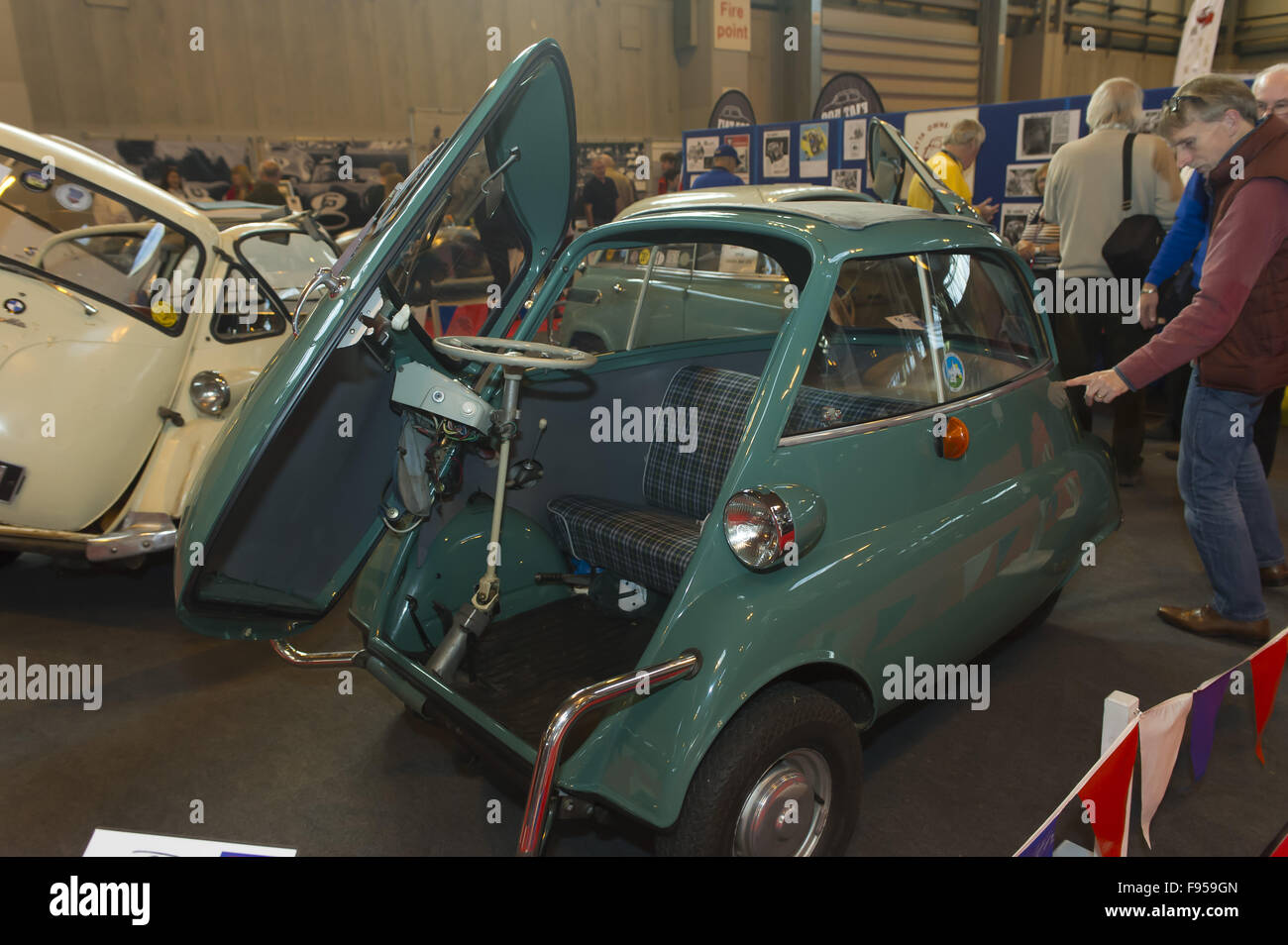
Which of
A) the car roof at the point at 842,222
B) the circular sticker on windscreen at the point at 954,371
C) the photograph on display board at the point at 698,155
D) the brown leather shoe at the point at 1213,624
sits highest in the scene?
the photograph on display board at the point at 698,155

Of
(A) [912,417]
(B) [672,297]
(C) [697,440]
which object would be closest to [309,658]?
(C) [697,440]

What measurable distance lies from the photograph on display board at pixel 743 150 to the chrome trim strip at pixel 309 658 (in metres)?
8.77

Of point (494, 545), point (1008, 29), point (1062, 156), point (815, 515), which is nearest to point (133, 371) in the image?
point (494, 545)

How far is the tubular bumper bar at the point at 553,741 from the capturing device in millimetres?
1734

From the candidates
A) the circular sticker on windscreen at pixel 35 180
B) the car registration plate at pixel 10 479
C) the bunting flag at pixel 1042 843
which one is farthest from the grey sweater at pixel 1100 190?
the car registration plate at pixel 10 479

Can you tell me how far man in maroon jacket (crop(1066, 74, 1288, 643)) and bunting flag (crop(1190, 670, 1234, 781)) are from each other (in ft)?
3.10

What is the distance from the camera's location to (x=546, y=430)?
9.85ft

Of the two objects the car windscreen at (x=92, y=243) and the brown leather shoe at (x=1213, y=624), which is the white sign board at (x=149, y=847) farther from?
the brown leather shoe at (x=1213, y=624)

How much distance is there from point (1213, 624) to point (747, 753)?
241cm

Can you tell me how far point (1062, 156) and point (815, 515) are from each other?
12.8 ft

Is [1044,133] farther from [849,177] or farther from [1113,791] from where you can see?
[1113,791]

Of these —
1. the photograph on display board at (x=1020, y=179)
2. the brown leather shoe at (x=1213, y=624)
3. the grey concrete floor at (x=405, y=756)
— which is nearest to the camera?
the grey concrete floor at (x=405, y=756)

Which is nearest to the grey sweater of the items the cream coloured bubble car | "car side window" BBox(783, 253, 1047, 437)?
"car side window" BBox(783, 253, 1047, 437)

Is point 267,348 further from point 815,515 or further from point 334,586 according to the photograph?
point 815,515
